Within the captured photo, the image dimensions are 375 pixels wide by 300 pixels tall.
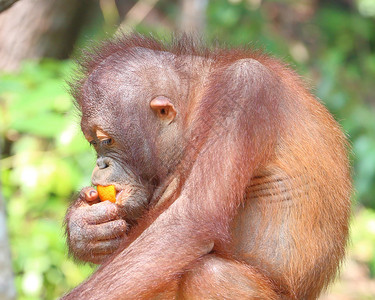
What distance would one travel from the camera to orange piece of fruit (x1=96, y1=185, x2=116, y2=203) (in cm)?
335

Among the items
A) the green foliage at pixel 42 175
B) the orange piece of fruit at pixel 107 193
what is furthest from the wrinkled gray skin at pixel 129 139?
the green foliage at pixel 42 175

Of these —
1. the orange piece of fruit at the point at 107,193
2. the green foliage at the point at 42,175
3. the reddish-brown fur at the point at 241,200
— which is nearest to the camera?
the reddish-brown fur at the point at 241,200

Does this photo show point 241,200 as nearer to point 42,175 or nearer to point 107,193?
point 107,193

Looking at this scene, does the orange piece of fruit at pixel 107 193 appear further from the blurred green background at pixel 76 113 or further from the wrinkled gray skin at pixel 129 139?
the blurred green background at pixel 76 113

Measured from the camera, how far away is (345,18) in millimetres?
9367

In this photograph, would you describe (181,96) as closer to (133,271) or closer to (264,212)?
(264,212)

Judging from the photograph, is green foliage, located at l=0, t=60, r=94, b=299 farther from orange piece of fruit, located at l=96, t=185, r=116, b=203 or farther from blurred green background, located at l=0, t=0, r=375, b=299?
orange piece of fruit, located at l=96, t=185, r=116, b=203

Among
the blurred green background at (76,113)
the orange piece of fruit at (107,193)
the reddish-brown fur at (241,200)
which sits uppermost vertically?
the reddish-brown fur at (241,200)

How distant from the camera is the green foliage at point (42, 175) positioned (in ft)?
16.1

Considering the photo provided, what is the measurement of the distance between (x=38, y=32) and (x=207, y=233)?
15.3 ft

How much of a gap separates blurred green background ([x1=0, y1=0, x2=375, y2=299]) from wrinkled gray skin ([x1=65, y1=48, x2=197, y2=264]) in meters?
0.46

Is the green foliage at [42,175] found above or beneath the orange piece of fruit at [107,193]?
beneath

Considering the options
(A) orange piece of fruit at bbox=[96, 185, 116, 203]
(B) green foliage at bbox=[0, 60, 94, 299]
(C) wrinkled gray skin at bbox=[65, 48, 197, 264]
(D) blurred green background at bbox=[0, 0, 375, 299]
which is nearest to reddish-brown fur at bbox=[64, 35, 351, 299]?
(C) wrinkled gray skin at bbox=[65, 48, 197, 264]

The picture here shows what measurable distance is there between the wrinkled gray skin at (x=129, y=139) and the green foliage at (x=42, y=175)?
56.4 inches
